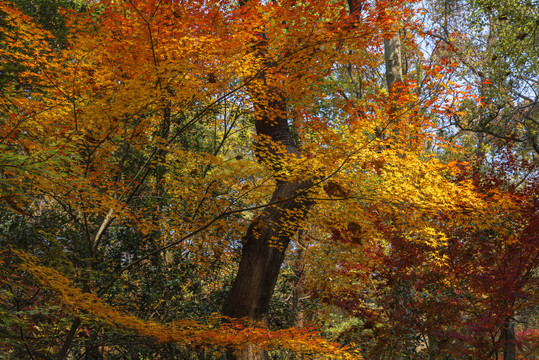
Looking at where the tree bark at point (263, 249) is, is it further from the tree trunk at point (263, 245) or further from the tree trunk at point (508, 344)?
the tree trunk at point (508, 344)

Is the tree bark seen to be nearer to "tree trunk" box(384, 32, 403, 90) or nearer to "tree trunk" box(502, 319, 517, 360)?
"tree trunk" box(384, 32, 403, 90)

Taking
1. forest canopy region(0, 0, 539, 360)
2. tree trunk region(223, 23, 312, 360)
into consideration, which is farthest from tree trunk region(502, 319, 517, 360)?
tree trunk region(223, 23, 312, 360)

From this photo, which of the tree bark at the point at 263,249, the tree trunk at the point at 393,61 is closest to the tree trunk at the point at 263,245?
the tree bark at the point at 263,249

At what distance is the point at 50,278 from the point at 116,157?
402 centimetres

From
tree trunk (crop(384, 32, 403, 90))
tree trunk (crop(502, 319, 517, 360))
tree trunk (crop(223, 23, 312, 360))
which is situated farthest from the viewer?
tree trunk (crop(384, 32, 403, 90))

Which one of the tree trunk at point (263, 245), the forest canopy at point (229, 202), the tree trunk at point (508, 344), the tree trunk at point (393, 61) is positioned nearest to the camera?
the forest canopy at point (229, 202)

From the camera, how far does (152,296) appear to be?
20.6ft

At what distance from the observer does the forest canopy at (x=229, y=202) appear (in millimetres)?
4199

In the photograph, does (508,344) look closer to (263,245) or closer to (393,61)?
(263,245)

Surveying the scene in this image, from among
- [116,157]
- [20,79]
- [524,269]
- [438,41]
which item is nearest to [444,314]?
[524,269]

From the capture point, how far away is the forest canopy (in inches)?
165

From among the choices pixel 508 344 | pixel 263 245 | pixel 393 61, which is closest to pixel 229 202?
pixel 263 245

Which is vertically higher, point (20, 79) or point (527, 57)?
point (527, 57)

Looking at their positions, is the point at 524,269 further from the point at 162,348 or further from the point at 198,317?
the point at 162,348
